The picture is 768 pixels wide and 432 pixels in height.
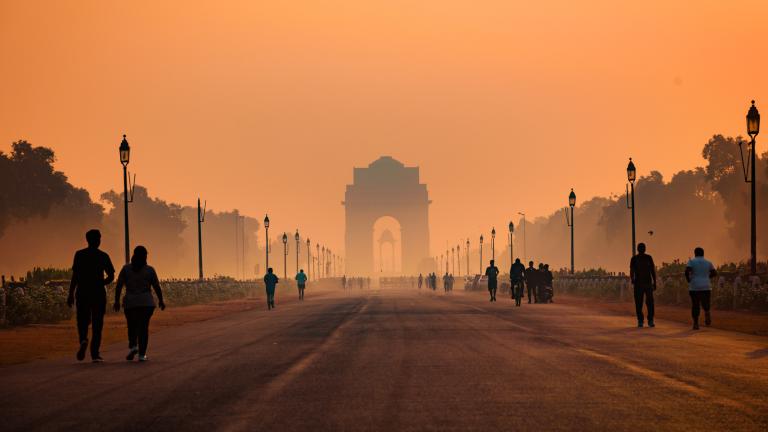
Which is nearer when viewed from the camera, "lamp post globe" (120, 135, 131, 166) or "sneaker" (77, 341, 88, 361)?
"sneaker" (77, 341, 88, 361)

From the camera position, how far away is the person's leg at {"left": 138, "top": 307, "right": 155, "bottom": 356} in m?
17.0

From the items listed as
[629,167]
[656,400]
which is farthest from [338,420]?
[629,167]

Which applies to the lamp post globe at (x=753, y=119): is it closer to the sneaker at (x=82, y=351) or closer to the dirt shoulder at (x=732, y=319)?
the dirt shoulder at (x=732, y=319)

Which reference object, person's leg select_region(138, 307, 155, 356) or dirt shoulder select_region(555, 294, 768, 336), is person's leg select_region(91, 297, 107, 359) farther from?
dirt shoulder select_region(555, 294, 768, 336)

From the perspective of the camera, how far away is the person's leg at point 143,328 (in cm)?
1703

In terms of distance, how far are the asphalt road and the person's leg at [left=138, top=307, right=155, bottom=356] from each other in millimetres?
308

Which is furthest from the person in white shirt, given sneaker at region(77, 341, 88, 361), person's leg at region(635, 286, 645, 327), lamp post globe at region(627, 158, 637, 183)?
lamp post globe at region(627, 158, 637, 183)

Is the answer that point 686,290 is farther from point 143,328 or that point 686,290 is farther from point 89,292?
point 89,292

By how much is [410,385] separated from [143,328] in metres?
6.25

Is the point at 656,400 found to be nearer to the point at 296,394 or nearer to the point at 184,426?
the point at 296,394

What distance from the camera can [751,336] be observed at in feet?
70.3

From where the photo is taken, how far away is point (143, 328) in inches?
675

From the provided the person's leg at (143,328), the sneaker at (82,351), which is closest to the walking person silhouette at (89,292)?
the sneaker at (82,351)

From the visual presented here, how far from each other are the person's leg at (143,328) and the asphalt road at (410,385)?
0.31 metres
